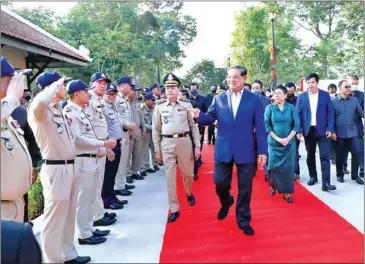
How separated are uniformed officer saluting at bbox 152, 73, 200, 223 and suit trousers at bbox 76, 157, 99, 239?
1070mm

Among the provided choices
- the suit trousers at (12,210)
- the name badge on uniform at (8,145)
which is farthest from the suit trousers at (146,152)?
the name badge on uniform at (8,145)

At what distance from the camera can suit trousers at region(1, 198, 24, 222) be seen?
236cm

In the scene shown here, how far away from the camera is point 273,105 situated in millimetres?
4883

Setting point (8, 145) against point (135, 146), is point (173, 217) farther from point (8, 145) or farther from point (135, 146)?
point (135, 146)

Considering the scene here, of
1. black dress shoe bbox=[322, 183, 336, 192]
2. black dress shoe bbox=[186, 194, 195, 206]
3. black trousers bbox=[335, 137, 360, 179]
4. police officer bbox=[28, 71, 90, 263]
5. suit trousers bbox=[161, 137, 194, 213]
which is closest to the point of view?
police officer bbox=[28, 71, 90, 263]

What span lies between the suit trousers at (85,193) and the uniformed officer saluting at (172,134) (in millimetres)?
1070

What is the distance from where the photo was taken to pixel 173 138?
427cm

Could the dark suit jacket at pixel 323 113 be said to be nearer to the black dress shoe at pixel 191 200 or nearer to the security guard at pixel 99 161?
the black dress shoe at pixel 191 200

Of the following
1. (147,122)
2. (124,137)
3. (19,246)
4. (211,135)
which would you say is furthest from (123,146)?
(211,135)

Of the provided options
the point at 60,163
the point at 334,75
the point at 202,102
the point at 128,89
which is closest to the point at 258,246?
the point at 60,163

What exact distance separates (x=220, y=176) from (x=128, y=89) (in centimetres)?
244

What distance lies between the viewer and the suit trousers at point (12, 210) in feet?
7.74

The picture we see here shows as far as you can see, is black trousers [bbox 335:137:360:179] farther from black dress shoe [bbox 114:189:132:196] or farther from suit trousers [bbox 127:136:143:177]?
suit trousers [bbox 127:136:143:177]

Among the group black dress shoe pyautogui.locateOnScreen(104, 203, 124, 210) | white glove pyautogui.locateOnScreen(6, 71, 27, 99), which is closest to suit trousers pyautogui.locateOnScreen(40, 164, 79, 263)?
white glove pyautogui.locateOnScreen(6, 71, 27, 99)
